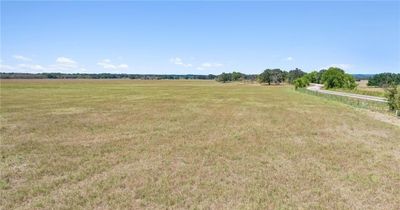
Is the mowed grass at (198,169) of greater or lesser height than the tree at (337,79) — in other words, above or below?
below

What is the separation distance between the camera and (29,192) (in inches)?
280

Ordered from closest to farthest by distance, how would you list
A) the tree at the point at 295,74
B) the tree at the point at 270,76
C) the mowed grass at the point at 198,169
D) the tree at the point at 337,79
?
the mowed grass at the point at 198,169 < the tree at the point at 337,79 < the tree at the point at 270,76 < the tree at the point at 295,74

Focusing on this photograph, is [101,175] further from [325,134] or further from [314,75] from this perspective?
[314,75]

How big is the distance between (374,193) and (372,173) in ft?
6.01

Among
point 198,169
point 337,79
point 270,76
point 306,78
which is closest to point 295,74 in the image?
point 270,76

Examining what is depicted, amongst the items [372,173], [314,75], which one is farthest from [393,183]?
[314,75]

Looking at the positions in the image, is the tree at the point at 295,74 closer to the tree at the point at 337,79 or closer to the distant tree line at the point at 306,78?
the distant tree line at the point at 306,78

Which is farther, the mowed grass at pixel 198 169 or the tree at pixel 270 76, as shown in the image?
the tree at pixel 270 76

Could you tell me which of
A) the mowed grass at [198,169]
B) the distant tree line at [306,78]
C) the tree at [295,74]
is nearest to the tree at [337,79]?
the distant tree line at [306,78]

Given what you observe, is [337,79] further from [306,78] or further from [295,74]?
[295,74]

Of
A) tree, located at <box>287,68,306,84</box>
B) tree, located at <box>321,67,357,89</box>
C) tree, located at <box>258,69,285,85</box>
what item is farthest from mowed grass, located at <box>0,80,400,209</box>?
tree, located at <box>287,68,306,84</box>

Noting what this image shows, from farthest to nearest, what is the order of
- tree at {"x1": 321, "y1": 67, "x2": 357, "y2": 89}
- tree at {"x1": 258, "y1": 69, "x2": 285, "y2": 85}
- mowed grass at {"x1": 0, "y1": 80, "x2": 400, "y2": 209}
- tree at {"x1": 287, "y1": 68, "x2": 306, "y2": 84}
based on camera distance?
tree at {"x1": 287, "y1": 68, "x2": 306, "y2": 84}, tree at {"x1": 258, "y1": 69, "x2": 285, "y2": 85}, tree at {"x1": 321, "y1": 67, "x2": 357, "y2": 89}, mowed grass at {"x1": 0, "y1": 80, "x2": 400, "y2": 209}

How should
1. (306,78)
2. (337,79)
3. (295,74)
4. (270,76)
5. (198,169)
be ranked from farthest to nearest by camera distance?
(295,74), (270,76), (306,78), (337,79), (198,169)

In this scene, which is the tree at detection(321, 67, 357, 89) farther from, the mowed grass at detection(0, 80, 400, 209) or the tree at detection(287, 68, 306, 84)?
the tree at detection(287, 68, 306, 84)
